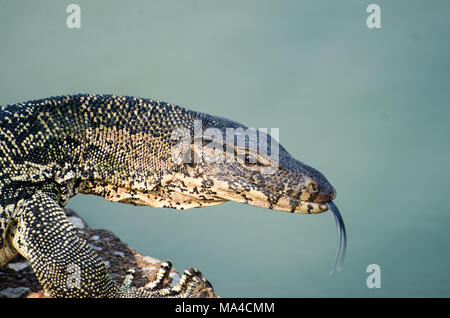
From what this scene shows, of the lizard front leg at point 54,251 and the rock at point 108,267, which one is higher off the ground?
the lizard front leg at point 54,251

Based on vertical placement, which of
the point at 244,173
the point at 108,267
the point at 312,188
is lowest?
the point at 108,267

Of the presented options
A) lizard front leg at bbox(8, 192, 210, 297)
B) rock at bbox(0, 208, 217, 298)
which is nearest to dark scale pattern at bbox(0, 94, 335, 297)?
lizard front leg at bbox(8, 192, 210, 297)

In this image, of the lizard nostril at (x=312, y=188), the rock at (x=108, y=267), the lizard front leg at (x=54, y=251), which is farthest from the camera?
the rock at (x=108, y=267)

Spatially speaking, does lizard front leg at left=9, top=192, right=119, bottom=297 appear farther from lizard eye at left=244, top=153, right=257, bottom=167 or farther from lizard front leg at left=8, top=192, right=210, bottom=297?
lizard eye at left=244, top=153, right=257, bottom=167

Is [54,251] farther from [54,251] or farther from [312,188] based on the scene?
[312,188]

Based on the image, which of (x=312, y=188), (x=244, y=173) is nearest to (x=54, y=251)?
(x=244, y=173)

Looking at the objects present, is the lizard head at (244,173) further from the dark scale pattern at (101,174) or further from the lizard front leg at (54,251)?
the lizard front leg at (54,251)

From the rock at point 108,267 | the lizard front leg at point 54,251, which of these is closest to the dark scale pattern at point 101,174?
the lizard front leg at point 54,251

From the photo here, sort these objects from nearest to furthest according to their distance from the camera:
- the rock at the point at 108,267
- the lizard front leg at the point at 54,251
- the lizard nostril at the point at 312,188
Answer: the lizard front leg at the point at 54,251 → the lizard nostril at the point at 312,188 → the rock at the point at 108,267
